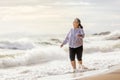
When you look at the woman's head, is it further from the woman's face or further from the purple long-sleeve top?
the purple long-sleeve top

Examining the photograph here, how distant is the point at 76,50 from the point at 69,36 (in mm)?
527

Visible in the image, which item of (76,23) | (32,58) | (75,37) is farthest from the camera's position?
(32,58)

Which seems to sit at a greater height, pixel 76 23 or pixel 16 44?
pixel 76 23

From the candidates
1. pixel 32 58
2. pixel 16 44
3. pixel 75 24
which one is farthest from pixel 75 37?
pixel 16 44

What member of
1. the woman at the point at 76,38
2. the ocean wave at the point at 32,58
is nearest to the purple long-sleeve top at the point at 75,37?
the woman at the point at 76,38

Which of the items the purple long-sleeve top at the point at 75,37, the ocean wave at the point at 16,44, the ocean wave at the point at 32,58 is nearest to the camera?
the purple long-sleeve top at the point at 75,37

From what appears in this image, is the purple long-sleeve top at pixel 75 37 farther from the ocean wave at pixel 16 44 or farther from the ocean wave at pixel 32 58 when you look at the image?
the ocean wave at pixel 16 44

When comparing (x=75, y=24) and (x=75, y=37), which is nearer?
(x=75, y=24)

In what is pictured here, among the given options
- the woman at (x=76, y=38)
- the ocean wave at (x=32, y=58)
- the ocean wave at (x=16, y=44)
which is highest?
the woman at (x=76, y=38)

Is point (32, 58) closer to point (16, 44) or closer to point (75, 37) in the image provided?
point (75, 37)

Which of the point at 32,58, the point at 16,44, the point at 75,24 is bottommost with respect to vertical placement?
the point at 16,44

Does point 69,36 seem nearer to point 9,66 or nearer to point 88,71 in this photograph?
point 88,71

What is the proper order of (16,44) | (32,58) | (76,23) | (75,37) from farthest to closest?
(16,44) → (32,58) → (75,37) → (76,23)

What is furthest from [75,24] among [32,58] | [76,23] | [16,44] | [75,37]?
[16,44]
